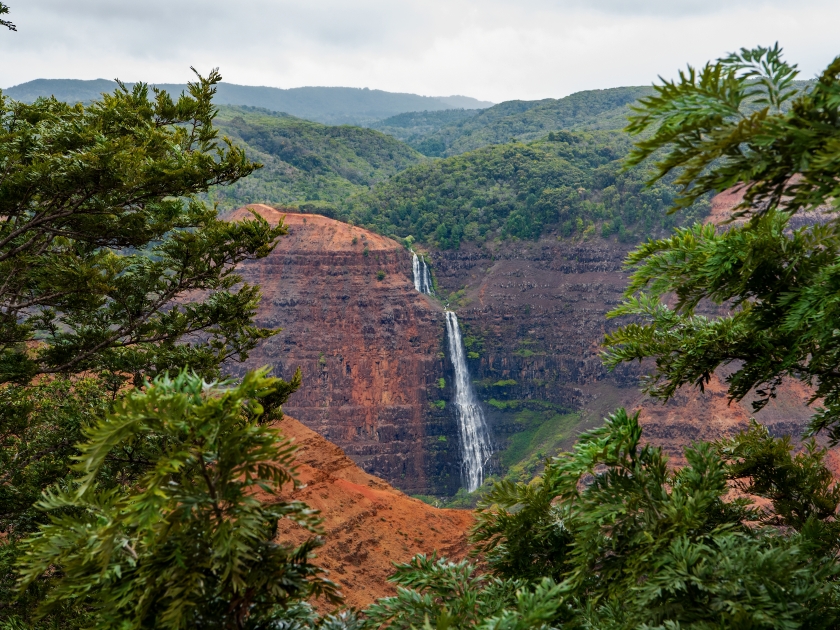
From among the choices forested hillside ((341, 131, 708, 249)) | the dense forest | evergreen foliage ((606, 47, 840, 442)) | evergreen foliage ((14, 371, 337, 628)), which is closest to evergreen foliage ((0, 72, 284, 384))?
evergreen foliage ((14, 371, 337, 628))

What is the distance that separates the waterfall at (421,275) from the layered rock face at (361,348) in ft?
7.60

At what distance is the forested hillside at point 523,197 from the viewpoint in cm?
7394

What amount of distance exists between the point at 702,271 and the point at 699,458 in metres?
2.08

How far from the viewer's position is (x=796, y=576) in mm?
5441

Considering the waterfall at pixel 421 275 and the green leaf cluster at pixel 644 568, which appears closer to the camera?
the green leaf cluster at pixel 644 568

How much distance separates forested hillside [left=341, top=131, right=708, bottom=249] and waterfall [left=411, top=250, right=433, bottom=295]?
337 centimetres

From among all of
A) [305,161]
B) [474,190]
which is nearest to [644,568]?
[474,190]

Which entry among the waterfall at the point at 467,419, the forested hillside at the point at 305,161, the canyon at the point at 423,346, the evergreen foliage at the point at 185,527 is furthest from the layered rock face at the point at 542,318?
the evergreen foliage at the point at 185,527

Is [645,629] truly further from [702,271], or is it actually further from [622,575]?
[702,271]

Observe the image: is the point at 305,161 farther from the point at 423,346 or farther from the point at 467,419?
the point at 467,419

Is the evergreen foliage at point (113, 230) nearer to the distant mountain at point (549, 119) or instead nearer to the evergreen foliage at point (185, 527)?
the evergreen foliage at point (185, 527)

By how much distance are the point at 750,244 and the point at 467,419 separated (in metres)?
69.1

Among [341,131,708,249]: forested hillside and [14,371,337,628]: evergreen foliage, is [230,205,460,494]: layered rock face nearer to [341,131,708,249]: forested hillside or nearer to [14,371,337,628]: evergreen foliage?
[341,131,708,249]: forested hillside

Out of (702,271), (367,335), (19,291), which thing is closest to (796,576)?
(702,271)
